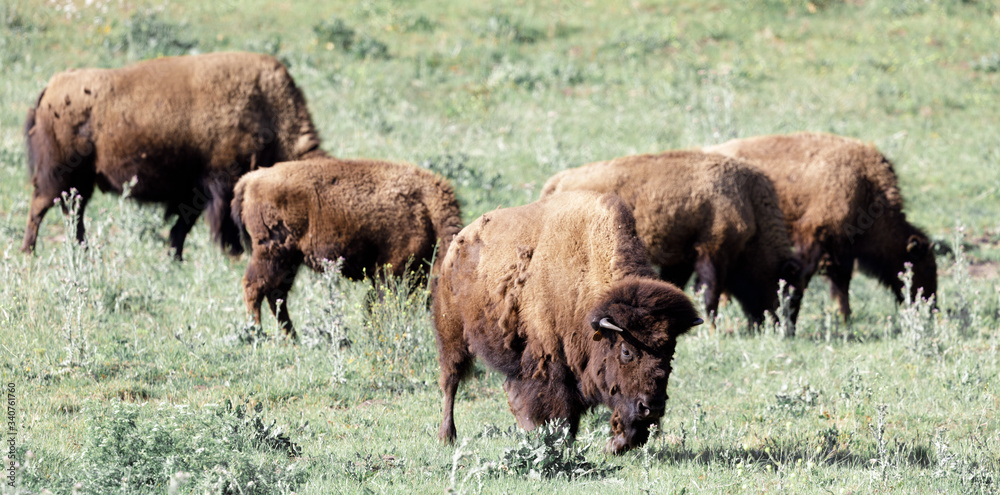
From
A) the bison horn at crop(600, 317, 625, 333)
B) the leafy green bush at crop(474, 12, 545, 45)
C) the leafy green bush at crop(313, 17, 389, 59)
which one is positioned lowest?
the bison horn at crop(600, 317, 625, 333)

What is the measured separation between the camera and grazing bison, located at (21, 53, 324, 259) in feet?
30.8

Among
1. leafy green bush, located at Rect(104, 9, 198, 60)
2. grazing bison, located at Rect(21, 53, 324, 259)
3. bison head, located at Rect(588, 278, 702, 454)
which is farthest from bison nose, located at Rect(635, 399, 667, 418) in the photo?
leafy green bush, located at Rect(104, 9, 198, 60)

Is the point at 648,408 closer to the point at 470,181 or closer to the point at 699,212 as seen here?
the point at 699,212

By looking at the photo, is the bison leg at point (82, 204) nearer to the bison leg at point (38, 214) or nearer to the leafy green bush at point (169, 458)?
the bison leg at point (38, 214)

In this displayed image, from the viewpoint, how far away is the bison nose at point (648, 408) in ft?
15.7

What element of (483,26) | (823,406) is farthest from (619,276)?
(483,26)

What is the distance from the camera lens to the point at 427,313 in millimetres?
7566

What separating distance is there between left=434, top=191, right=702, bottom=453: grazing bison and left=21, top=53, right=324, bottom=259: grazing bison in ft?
14.0

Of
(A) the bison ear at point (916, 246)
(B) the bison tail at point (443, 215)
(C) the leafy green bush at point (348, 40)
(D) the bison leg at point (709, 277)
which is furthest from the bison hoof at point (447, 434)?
(C) the leafy green bush at point (348, 40)

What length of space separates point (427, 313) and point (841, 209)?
4.83 metres

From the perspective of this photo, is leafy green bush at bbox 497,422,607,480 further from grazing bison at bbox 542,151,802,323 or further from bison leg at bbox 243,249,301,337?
grazing bison at bbox 542,151,802,323

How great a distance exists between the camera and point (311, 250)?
24.6ft

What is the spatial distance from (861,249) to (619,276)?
6079 millimetres

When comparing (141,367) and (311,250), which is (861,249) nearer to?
(311,250)
